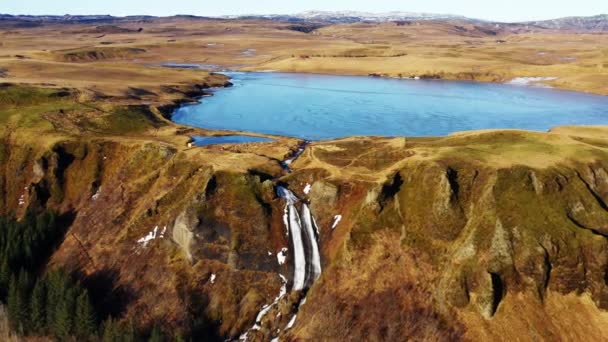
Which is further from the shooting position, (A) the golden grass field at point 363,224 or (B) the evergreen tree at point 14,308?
(B) the evergreen tree at point 14,308

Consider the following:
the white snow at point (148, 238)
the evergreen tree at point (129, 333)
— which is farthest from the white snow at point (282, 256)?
the evergreen tree at point (129, 333)

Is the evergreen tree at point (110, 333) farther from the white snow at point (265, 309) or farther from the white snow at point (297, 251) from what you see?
the white snow at point (297, 251)

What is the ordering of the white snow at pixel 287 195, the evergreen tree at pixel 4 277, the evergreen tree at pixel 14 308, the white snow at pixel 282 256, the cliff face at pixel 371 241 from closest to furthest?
the cliff face at pixel 371 241
the evergreen tree at pixel 14 308
the evergreen tree at pixel 4 277
the white snow at pixel 282 256
the white snow at pixel 287 195

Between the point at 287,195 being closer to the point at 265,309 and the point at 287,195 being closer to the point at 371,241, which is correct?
the point at 371,241

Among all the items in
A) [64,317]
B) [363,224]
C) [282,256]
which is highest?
[363,224]

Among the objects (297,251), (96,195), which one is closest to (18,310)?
(96,195)

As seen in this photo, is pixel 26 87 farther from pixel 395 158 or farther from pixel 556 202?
pixel 556 202

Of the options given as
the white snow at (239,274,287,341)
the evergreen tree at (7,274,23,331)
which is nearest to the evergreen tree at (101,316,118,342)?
the evergreen tree at (7,274,23,331)

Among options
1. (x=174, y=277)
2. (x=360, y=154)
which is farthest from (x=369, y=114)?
(x=174, y=277)

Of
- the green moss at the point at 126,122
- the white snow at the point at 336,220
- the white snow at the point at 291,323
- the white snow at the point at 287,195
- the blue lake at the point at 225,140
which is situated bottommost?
the white snow at the point at 291,323
